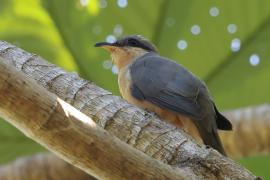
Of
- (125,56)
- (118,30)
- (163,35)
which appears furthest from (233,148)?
(118,30)

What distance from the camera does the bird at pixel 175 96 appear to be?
13.2 feet

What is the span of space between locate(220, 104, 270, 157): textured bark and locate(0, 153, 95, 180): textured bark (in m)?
1.00

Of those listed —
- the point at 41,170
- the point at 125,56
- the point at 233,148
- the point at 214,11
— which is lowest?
the point at 41,170

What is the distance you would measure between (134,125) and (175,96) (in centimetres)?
112

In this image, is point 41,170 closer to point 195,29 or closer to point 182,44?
point 182,44

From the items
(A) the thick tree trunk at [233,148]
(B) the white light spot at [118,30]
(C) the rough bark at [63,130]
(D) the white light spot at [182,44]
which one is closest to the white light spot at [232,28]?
(D) the white light spot at [182,44]

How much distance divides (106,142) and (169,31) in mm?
3520

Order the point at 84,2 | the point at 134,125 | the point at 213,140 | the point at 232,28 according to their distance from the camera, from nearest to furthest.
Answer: the point at 134,125, the point at 213,140, the point at 232,28, the point at 84,2

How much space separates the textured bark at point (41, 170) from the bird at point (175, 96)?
63 centimetres

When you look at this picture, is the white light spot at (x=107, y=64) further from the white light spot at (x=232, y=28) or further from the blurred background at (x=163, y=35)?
the white light spot at (x=232, y=28)

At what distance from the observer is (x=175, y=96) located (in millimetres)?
4156

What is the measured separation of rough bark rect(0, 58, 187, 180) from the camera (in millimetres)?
2293

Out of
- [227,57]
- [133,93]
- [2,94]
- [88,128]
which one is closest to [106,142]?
[88,128]

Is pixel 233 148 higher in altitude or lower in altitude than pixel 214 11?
lower
